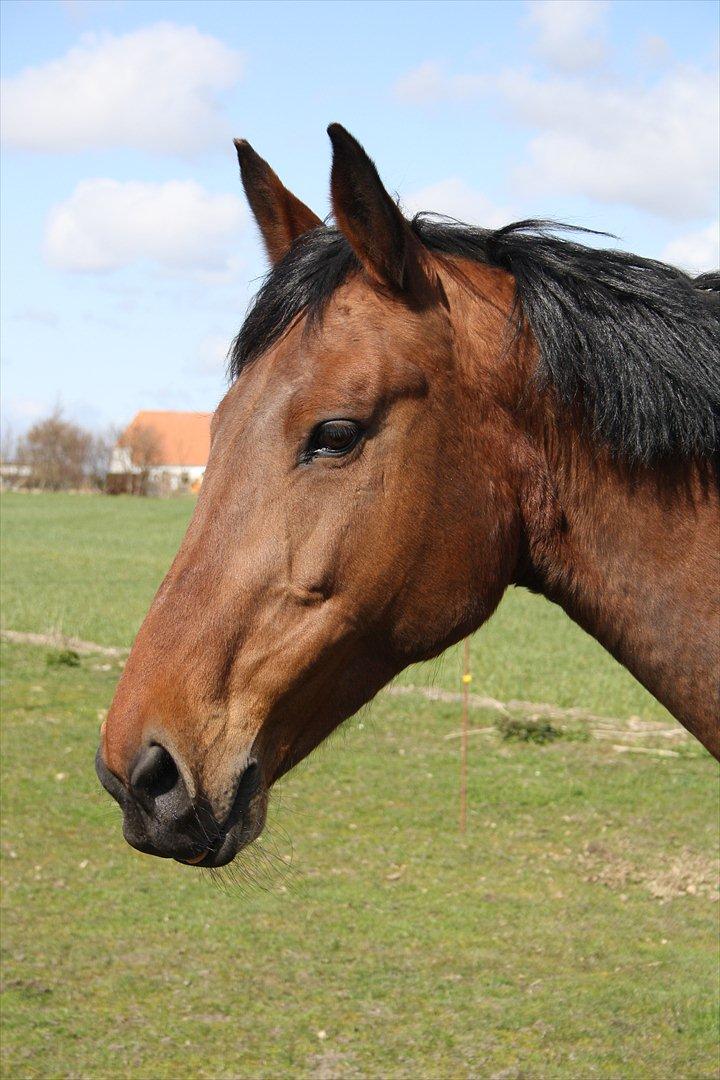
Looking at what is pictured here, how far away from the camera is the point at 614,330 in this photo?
2.32m

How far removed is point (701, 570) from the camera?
2.31m

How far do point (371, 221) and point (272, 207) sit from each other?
599mm

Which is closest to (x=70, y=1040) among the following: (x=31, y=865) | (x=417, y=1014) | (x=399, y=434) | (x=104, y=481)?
(x=417, y=1014)

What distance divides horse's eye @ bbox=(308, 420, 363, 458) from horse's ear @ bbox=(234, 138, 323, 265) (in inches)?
26.9

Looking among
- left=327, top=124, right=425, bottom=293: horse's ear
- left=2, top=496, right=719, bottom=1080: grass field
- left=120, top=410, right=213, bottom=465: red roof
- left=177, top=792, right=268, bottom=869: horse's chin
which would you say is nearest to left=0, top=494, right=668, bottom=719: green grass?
left=177, top=792, right=268, bottom=869: horse's chin

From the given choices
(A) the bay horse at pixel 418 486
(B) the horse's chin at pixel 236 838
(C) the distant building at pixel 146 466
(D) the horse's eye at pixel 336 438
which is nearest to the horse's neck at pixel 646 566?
(A) the bay horse at pixel 418 486

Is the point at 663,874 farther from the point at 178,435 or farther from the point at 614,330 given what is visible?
the point at 178,435

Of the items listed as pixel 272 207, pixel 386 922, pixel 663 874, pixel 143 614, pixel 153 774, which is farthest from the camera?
pixel 143 614

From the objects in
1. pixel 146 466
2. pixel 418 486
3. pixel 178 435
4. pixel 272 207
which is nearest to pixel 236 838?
pixel 418 486

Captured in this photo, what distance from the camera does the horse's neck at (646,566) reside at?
2.30 meters

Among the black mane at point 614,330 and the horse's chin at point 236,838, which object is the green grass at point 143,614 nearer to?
the horse's chin at point 236,838

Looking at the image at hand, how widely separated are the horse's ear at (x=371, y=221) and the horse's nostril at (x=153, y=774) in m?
1.07

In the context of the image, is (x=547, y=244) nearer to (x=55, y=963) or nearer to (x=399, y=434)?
(x=399, y=434)

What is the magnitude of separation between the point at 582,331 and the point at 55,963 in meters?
5.15
